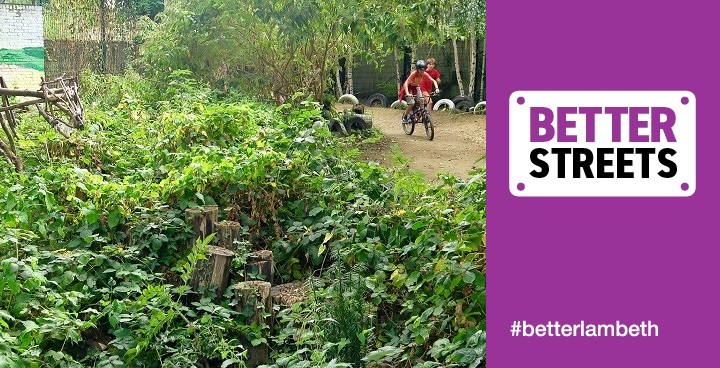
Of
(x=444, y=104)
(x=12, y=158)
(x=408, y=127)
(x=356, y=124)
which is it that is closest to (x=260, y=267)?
(x=12, y=158)

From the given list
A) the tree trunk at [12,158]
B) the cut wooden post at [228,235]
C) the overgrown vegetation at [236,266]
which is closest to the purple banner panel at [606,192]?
the overgrown vegetation at [236,266]

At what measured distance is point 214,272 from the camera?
18.5 ft

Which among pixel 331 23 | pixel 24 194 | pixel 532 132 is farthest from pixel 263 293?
pixel 331 23

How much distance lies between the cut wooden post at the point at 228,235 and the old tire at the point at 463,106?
14039 mm

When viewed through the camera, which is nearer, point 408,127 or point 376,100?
point 408,127

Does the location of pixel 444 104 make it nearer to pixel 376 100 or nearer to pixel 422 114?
pixel 376 100

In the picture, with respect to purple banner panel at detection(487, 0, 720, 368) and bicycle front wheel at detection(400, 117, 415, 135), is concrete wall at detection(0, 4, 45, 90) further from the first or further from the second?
purple banner panel at detection(487, 0, 720, 368)

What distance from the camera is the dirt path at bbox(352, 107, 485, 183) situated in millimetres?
11961

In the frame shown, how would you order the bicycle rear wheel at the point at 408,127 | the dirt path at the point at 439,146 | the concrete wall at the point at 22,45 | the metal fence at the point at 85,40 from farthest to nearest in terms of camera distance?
the metal fence at the point at 85,40, the concrete wall at the point at 22,45, the bicycle rear wheel at the point at 408,127, the dirt path at the point at 439,146

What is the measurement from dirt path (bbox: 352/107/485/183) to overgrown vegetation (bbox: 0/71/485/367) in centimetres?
340

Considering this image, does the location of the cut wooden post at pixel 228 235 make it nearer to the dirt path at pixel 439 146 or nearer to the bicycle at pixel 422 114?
the dirt path at pixel 439 146

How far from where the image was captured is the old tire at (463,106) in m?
19.8

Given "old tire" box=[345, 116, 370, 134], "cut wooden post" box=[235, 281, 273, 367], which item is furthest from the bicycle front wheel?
"cut wooden post" box=[235, 281, 273, 367]

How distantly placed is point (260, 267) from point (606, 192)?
4.70 metres
